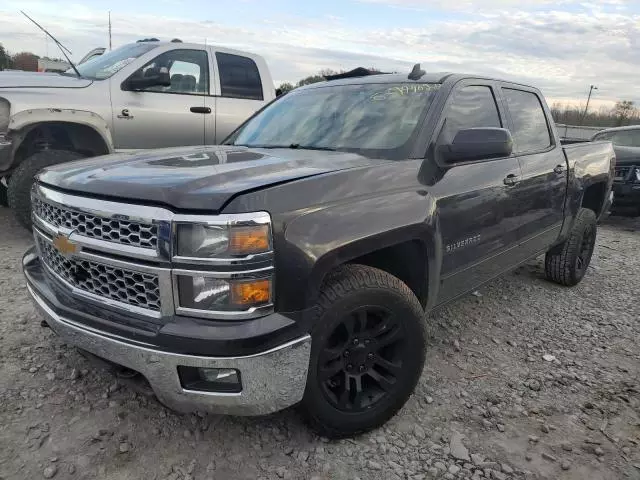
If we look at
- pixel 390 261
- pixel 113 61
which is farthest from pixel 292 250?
pixel 113 61

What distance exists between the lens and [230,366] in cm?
196

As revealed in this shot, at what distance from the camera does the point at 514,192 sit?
348 cm

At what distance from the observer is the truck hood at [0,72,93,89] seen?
196 inches

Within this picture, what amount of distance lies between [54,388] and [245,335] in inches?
58.9

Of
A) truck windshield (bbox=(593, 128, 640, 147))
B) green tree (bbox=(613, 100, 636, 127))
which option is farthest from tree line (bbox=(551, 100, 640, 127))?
truck windshield (bbox=(593, 128, 640, 147))

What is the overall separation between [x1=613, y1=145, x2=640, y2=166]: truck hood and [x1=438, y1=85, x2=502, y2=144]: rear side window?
20.0 ft

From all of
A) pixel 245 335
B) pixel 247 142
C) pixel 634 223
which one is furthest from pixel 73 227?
pixel 634 223

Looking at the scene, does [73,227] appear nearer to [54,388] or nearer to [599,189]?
[54,388]

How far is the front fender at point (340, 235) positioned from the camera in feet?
6.66

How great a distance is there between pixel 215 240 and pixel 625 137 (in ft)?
33.3

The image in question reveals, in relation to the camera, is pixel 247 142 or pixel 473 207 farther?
pixel 247 142

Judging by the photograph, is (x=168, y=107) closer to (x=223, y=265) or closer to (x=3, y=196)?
(x=3, y=196)

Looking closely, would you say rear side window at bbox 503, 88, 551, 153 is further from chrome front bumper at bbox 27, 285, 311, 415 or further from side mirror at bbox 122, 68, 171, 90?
side mirror at bbox 122, 68, 171, 90

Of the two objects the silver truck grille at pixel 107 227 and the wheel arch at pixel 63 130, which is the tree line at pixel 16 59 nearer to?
the wheel arch at pixel 63 130
